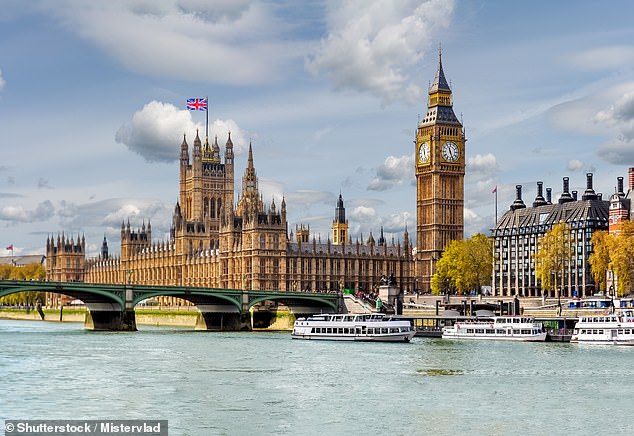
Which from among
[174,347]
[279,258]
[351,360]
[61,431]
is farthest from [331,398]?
[279,258]

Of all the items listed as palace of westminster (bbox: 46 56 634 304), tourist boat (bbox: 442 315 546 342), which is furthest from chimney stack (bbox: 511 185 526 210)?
tourist boat (bbox: 442 315 546 342)

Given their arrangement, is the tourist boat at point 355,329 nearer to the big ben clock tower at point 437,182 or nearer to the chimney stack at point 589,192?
the chimney stack at point 589,192

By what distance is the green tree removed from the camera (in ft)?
375

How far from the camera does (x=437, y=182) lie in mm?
154250

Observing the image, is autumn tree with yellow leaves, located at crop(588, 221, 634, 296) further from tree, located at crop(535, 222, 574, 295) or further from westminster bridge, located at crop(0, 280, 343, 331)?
westminster bridge, located at crop(0, 280, 343, 331)

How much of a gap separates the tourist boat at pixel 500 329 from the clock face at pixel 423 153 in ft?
199

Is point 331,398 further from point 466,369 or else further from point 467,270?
point 467,270

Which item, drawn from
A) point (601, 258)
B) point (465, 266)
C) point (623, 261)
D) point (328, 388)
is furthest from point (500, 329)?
point (465, 266)

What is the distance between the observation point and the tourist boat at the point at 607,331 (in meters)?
84.4

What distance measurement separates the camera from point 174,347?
80312 mm

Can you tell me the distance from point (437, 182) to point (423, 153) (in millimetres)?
4954

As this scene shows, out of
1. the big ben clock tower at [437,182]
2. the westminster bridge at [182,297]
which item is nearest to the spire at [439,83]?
the big ben clock tower at [437,182]

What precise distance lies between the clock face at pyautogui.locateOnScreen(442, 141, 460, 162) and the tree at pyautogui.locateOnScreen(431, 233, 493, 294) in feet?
48.2

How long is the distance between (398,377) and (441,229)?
97088mm
